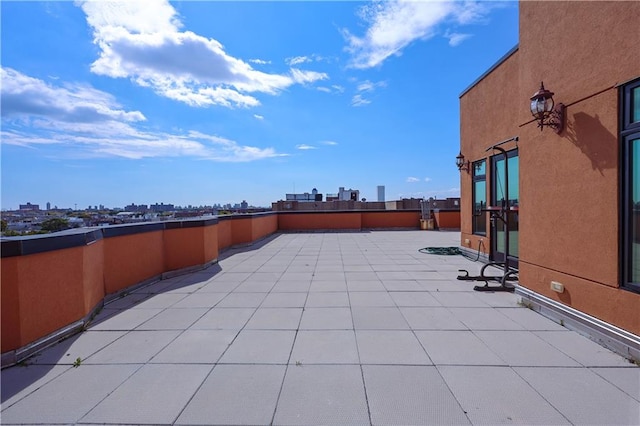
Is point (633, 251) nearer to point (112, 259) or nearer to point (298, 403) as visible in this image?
point (298, 403)

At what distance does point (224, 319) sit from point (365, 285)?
2.83m

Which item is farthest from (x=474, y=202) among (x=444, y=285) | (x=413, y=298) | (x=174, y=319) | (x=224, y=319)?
(x=174, y=319)

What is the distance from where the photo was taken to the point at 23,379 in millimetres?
2996

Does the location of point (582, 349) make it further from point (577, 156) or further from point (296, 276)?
point (296, 276)

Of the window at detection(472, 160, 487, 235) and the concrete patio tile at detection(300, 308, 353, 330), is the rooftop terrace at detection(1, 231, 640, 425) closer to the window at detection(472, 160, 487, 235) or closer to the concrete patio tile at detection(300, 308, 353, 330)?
the concrete patio tile at detection(300, 308, 353, 330)

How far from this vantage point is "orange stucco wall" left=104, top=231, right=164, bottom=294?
18.1 feet

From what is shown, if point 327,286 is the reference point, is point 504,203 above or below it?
above

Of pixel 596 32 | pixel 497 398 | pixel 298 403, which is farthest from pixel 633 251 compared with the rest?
pixel 298 403

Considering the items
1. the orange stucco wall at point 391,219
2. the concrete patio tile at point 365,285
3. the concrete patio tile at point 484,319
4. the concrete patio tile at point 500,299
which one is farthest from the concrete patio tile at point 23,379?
the orange stucco wall at point 391,219

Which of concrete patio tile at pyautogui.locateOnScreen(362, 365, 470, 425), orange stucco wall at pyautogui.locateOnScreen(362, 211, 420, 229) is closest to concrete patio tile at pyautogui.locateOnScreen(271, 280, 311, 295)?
concrete patio tile at pyautogui.locateOnScreen(362, 365, 470, 425)

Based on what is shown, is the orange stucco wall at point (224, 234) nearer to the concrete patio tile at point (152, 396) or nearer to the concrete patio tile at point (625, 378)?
the concrete patio tile at point (152, 396)

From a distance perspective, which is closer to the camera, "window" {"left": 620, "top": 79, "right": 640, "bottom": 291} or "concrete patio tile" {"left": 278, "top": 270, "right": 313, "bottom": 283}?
"window" {"left": 620, "top": 79, "right": 640, "bottom": 291}

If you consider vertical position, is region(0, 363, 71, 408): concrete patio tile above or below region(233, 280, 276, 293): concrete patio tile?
below

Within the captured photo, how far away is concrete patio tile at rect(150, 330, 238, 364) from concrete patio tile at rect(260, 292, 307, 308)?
3.65ft
